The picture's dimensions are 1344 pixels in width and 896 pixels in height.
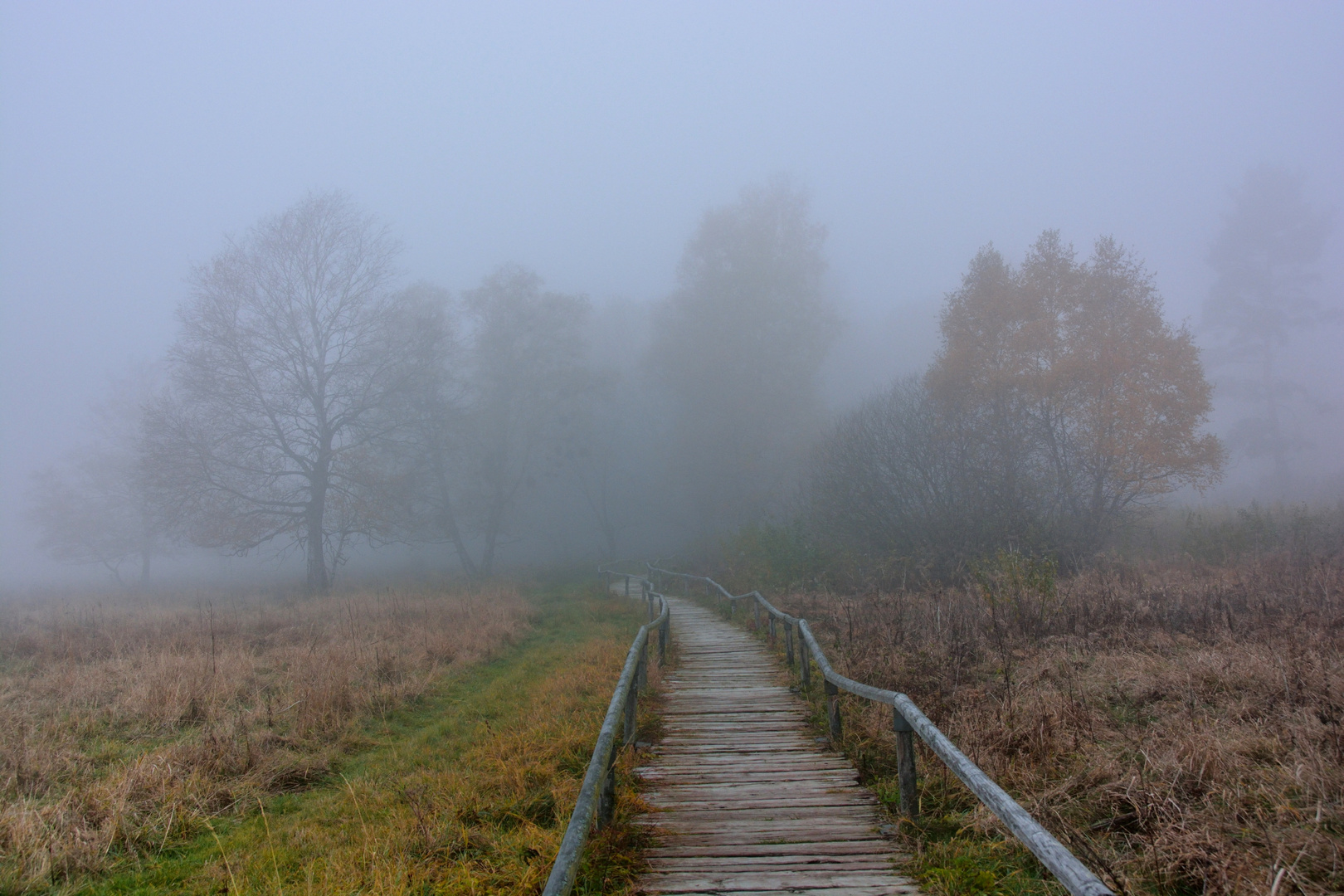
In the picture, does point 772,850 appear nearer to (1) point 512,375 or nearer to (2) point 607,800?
(2) point 607,800

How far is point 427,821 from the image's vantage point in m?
4.77

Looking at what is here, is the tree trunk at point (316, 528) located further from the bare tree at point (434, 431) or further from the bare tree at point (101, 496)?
the bare tree at point (101, 496)

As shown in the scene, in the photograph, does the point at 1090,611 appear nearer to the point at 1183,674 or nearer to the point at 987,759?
the point at 1183,674

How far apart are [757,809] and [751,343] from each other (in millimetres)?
27604

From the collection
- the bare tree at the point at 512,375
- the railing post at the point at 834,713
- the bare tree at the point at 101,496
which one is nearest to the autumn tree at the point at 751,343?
the bare tree at the point at 512,375

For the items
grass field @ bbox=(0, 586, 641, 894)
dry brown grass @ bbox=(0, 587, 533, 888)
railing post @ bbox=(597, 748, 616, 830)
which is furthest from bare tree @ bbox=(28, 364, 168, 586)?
railing post @ bbox=(597, 748, 616, 830)

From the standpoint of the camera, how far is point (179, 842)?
4766 millimetres

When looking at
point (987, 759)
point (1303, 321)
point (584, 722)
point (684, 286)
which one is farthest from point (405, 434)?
point (1303, 321)

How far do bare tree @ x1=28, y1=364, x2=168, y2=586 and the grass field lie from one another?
24053mm

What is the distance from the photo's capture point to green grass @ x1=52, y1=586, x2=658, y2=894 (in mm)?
3914

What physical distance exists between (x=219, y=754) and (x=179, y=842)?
1410 millimetres

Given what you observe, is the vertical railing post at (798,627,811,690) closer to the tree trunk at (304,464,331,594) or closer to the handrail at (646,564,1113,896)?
the handrail at (646,564,1113,896)

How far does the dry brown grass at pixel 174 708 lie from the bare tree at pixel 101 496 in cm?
2088

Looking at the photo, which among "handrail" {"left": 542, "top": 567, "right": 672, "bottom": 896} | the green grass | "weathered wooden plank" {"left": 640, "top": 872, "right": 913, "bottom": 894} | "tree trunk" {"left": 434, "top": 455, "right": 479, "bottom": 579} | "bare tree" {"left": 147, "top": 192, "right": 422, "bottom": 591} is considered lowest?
the green grass
